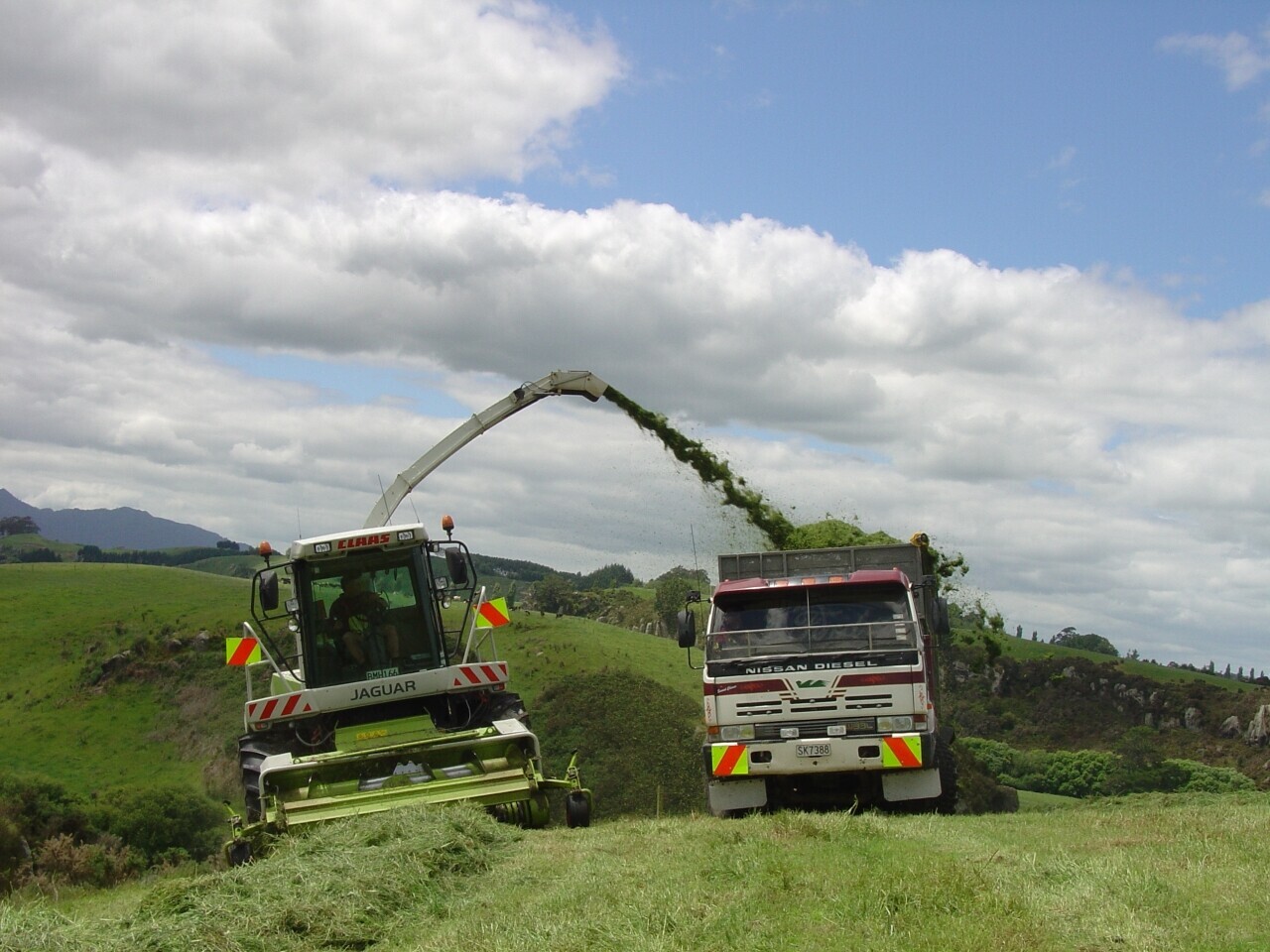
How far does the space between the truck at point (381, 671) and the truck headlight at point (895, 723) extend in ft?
9.93

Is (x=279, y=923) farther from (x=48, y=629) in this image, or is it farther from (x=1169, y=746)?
(x=48, y=629)

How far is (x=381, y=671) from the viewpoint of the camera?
1412 cm

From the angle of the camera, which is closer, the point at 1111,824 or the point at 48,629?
the point at 1111,824

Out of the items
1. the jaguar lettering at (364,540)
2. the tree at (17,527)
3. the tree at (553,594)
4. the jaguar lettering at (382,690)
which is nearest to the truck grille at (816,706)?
the jaguar lettering at (382,690)

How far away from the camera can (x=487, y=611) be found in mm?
14766

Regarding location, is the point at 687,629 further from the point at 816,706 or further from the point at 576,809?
the point at 576,809

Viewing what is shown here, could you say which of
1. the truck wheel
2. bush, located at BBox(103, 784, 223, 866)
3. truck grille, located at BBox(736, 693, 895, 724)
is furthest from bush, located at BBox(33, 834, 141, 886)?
the truck wheel

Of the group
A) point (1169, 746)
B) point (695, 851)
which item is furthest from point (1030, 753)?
point (695, 851)

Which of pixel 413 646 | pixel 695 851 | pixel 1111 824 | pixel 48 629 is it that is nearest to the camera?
pixel 695 851

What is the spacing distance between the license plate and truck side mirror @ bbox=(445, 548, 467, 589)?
3.86 metres

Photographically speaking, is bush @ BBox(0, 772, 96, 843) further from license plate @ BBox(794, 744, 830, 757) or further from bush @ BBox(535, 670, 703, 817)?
license plate @ BBox(794, 744, 830, 757)

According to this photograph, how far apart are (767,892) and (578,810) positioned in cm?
615

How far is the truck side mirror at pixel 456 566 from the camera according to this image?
13.7m

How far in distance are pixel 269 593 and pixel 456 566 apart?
1.99m
